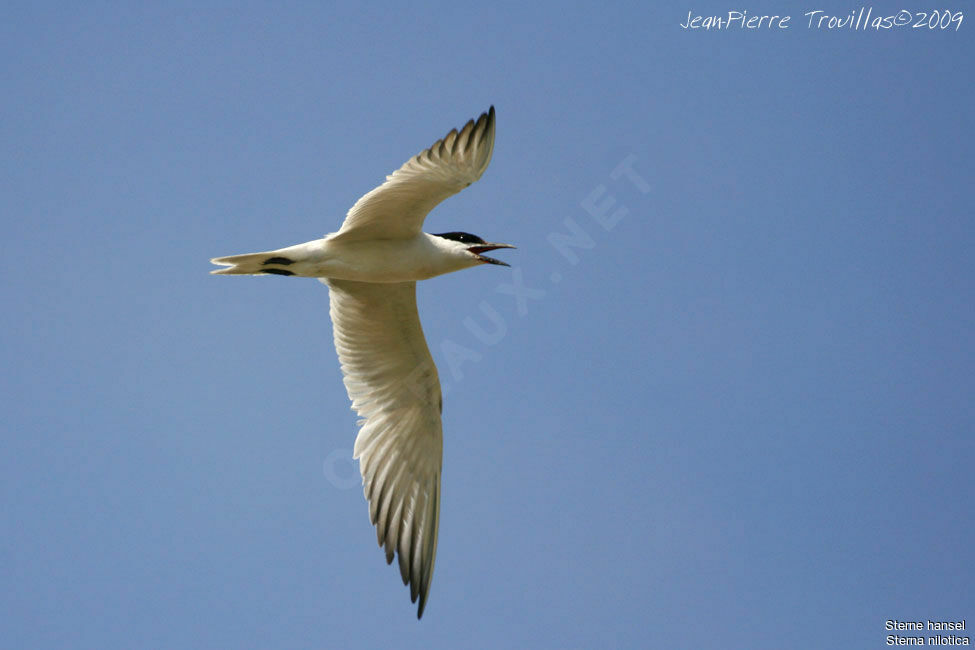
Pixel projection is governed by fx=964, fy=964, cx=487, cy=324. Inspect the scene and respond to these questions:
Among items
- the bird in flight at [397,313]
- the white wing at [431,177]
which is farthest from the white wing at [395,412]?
the white wing at [431,177]

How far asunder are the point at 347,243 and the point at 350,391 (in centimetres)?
193

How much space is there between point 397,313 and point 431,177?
2.07 m

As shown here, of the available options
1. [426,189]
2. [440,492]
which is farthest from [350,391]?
[426,189]

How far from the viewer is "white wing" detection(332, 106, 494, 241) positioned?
805cm

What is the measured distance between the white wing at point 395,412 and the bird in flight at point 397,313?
1cm

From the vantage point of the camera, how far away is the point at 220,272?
28.9ft

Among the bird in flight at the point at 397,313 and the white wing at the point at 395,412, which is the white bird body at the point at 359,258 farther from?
the white wing at the point at 395,412

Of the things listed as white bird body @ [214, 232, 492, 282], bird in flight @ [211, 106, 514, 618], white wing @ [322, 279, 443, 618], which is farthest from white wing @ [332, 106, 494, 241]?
white wing @ [322, 279, 443, 618]

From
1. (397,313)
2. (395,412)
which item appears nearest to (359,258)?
(397,313)

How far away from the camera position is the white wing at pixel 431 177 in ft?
26.4

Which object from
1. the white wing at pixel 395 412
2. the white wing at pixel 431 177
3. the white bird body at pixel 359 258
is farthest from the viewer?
the white wing at pixel 395 412

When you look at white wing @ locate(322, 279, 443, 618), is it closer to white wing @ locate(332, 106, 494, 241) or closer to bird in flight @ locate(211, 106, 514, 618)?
bird in flight @ locate(211, 106, 514, 618)

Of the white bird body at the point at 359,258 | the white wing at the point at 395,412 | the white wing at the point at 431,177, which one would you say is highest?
the white wing at the point at 431,177

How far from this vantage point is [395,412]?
10.1 metres
